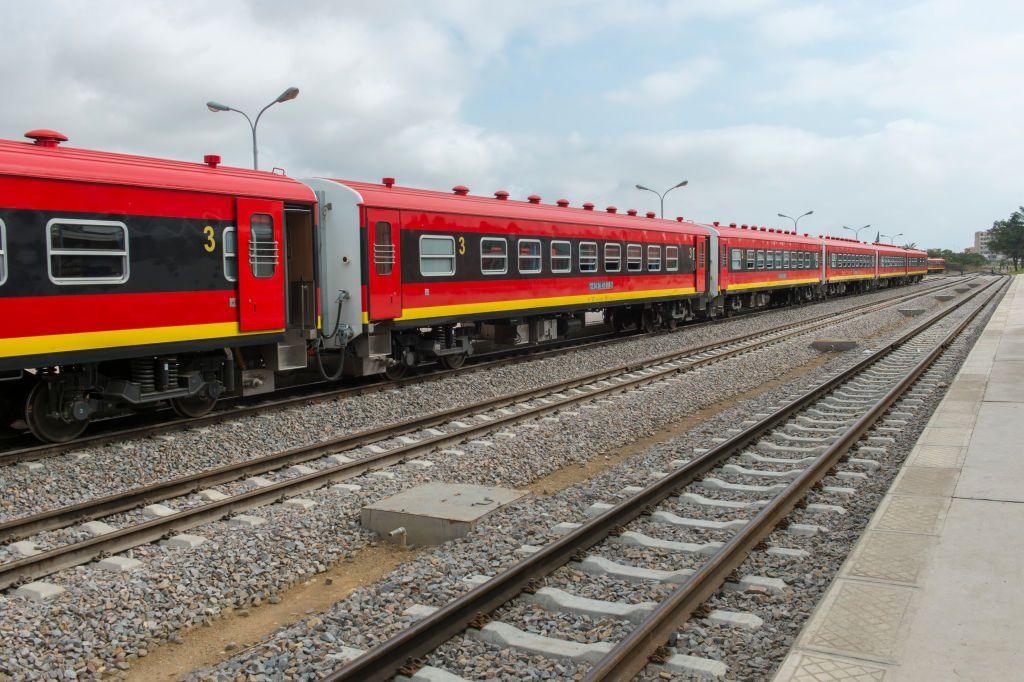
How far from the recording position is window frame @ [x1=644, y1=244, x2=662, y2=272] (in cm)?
2241

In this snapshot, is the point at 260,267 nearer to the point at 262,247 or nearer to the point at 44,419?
the point at 262,247

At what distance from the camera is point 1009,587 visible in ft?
15.7

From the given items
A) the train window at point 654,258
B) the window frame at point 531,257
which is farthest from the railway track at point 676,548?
the train window at point 654,258

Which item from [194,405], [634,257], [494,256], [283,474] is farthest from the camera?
[634,257]

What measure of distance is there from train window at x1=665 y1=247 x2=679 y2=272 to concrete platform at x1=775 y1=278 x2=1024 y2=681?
15.5 meters

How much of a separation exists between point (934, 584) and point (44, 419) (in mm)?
9108

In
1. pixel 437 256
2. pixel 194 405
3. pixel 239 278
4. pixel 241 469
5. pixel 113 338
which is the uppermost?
pixel 437 256

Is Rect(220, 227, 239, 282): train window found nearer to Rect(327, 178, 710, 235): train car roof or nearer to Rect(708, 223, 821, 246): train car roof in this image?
Rect(327, 178, 710, 235): train car roof

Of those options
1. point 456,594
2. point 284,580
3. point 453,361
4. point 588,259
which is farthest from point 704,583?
point 588,259

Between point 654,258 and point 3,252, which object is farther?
point 654,258

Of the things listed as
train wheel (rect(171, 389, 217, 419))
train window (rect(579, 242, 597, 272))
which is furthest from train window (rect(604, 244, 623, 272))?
train wheel (rect(171, 389, 217, 419))

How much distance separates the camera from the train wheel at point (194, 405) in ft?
35.5

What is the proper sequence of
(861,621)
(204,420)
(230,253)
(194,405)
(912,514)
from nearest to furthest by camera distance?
1. (861,621)
2. (912,514)
3. (204,420)
4. (230,253)
5. (194,405)

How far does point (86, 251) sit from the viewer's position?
29.5ft
